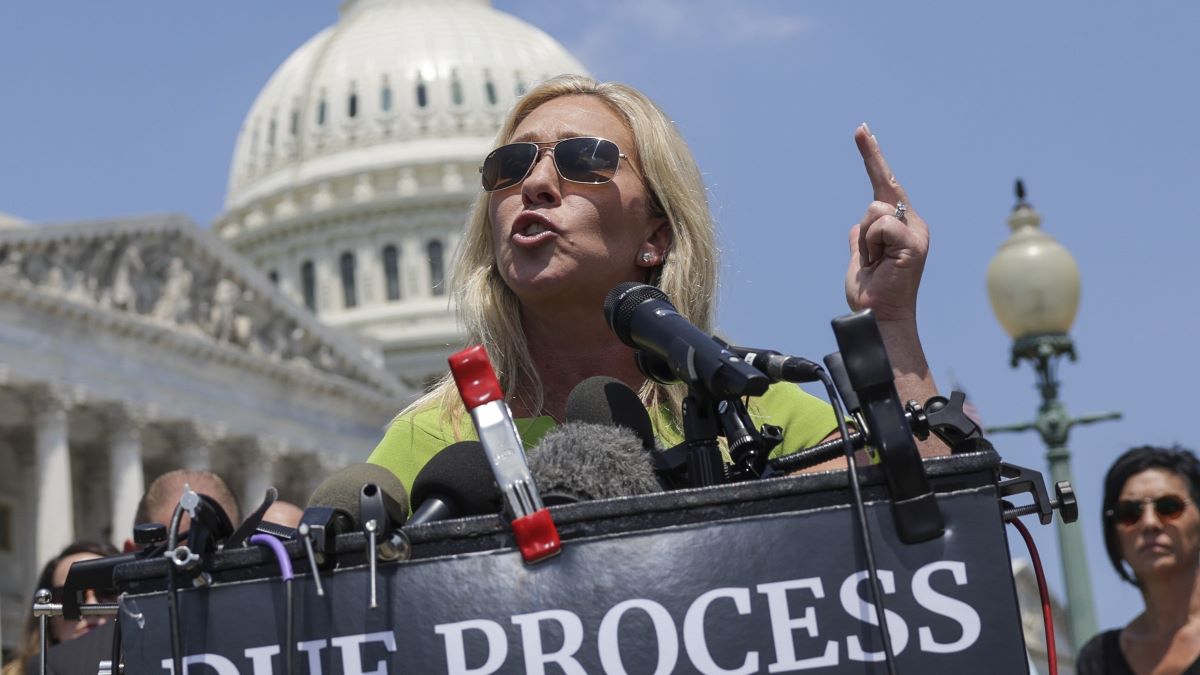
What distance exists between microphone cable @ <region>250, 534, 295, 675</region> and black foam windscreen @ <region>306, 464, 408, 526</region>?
11cm

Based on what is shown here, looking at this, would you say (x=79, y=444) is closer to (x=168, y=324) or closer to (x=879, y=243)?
(x=168, y=324)

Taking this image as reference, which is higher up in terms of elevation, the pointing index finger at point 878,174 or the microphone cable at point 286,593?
the pointing index finger at point 878,174

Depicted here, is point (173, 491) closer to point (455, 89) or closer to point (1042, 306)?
point (1042, 306)

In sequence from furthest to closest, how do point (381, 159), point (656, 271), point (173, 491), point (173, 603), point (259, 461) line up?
point (381, 159)
point (259, 461)
point (173, 491)
point (656, 271)
point (173, 603)

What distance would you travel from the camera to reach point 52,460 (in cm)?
3731

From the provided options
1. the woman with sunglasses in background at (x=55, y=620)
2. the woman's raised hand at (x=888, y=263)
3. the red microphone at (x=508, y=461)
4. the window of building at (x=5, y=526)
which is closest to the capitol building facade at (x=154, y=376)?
the window of building at (x=5, y=526)

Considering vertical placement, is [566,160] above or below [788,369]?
above

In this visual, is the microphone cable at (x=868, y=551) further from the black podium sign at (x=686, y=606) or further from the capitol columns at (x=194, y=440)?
the capitol columns at (x=194, y=440)

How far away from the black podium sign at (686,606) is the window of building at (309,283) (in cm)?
6979

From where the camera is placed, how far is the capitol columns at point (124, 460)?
128 feet

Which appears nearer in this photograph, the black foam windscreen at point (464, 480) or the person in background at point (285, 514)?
the black foam windscreen at point (464, 480)

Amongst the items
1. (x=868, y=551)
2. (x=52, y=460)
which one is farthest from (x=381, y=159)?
(x=868, y=551)

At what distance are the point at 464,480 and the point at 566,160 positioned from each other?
89cm

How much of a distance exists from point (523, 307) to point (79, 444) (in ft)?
131
